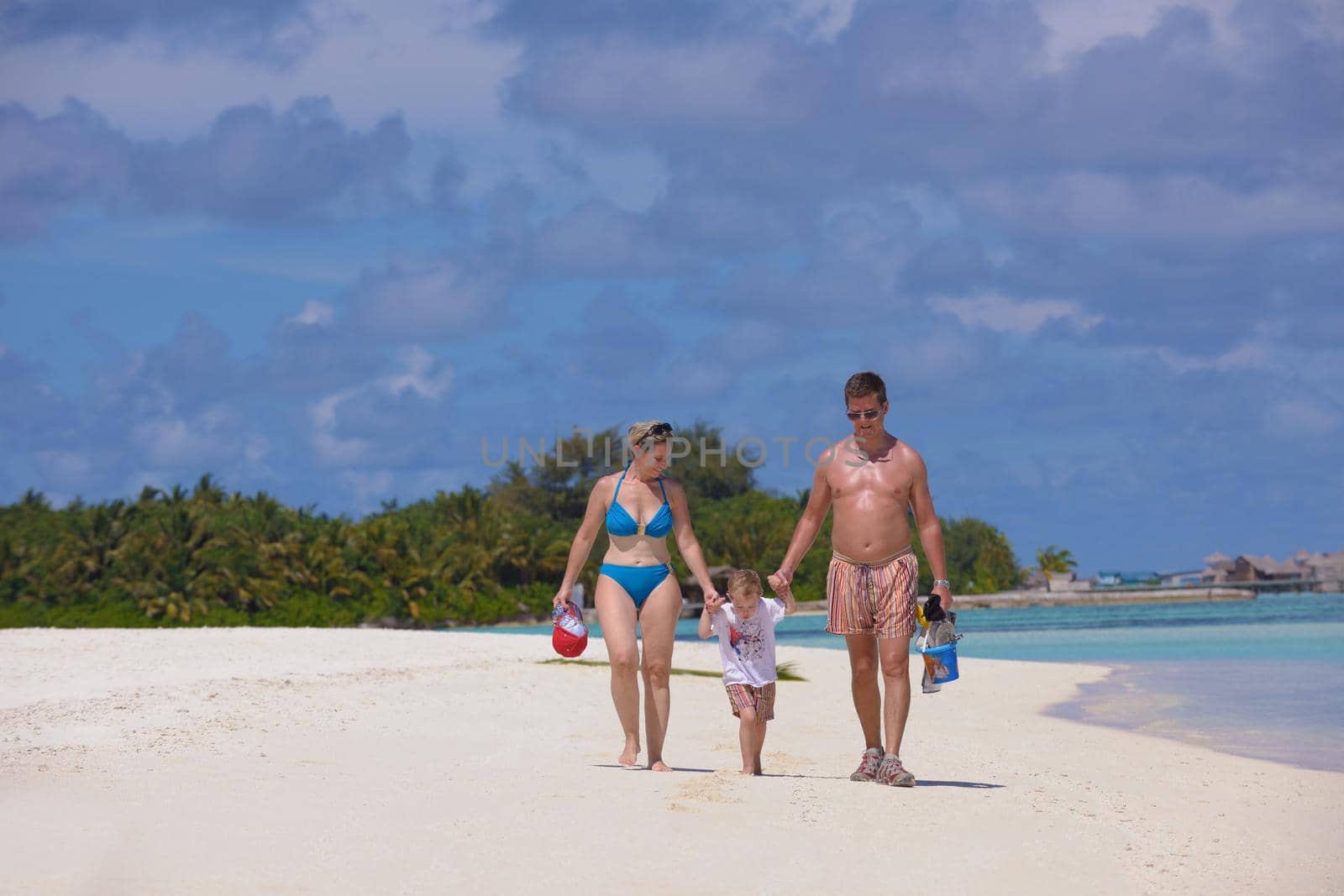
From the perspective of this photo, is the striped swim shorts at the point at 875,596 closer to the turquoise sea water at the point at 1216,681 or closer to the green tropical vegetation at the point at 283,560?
the turquoise sea water at the point at 1216,681

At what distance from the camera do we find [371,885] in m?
4.88

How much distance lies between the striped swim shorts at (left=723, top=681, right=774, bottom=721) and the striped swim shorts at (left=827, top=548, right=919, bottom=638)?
20.4 inches

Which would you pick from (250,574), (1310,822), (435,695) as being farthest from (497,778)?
(250,574)

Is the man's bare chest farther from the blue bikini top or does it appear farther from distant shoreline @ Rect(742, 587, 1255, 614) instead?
distant shoreline @ Rect(742, 587, 1255, 614)

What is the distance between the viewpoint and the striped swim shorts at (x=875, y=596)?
7.24m

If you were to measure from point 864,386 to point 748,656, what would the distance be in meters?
1.55

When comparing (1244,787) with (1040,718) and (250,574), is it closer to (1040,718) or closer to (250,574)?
(1040,718)

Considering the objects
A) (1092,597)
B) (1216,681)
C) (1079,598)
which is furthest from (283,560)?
(1092,597)

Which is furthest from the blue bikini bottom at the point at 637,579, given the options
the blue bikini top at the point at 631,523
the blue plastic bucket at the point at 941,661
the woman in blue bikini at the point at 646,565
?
the blue plastic bucket at the point at 941,661

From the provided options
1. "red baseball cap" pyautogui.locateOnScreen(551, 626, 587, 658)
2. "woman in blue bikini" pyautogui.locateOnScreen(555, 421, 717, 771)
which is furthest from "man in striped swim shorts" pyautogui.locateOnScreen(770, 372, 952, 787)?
"red baseball cap" pyautogui.locateOnScreen(551, 626, 587, 658)

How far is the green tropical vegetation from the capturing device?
149 ft

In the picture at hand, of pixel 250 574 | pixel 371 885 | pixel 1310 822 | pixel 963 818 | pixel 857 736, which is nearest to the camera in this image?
pixel 371 885

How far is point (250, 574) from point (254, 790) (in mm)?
42381

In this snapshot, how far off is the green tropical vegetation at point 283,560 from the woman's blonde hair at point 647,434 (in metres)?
40.1
